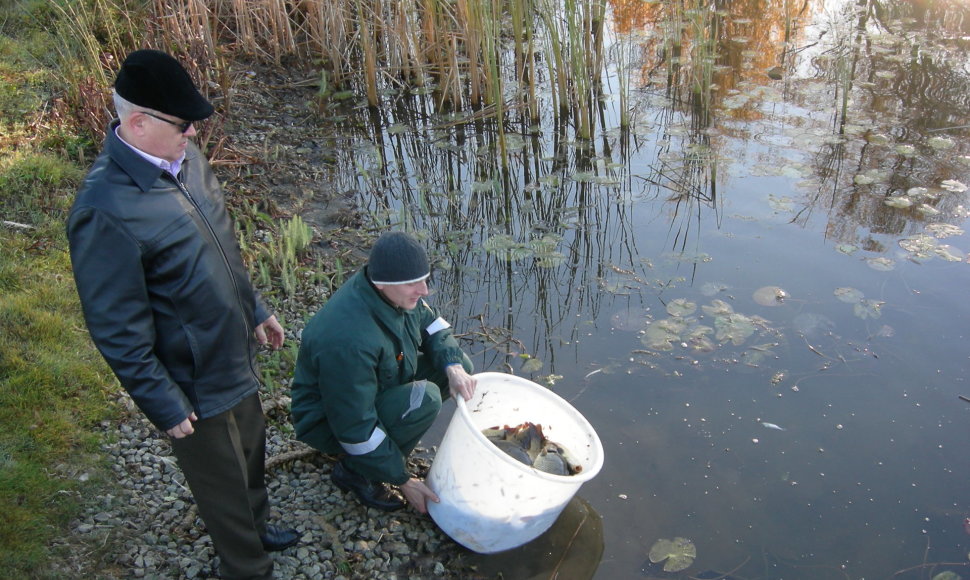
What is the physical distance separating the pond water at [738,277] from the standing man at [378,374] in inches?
32.5

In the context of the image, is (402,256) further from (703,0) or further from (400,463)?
(703,0)

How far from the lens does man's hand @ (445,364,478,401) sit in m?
2.72

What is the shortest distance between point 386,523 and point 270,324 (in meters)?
0.93

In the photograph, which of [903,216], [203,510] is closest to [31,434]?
[203,510]

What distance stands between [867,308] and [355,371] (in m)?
3.02

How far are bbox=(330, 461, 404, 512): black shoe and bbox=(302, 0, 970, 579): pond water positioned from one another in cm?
80

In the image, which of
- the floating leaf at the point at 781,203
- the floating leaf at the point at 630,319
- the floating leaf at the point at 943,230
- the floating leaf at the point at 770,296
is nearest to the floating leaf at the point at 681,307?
the floating leaf at the point at 630,319

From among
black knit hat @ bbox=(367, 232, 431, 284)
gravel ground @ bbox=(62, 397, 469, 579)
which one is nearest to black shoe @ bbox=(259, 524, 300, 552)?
gravel ground @ bbox=(62, 397, 469, 579)

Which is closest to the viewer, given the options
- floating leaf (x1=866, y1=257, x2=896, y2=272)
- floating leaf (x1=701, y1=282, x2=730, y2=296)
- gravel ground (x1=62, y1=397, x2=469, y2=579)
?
gravel ground (x1=62, y1=397, x2=469, y2=579)

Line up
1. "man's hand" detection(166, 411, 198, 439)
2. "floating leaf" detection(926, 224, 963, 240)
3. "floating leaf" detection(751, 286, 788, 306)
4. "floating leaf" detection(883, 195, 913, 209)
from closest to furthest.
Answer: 1. "man's hand" detection(166, 411, 198, 439)
2. "floating leaf" detection(751, 286, 788, 306)
3. "floating leaf" detection(926, 224, 963, 240)
4. "floating leaf" detection(883, 195, 913, 209)

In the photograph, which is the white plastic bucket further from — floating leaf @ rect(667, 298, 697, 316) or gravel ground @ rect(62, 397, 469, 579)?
floating leaf @ rect(667, 298, 697, 316)

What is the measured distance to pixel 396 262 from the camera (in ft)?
7.80

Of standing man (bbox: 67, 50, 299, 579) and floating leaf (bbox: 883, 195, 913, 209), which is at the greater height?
standing man (bbox: 67, 50, 299, 579)

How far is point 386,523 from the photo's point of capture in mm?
2785
